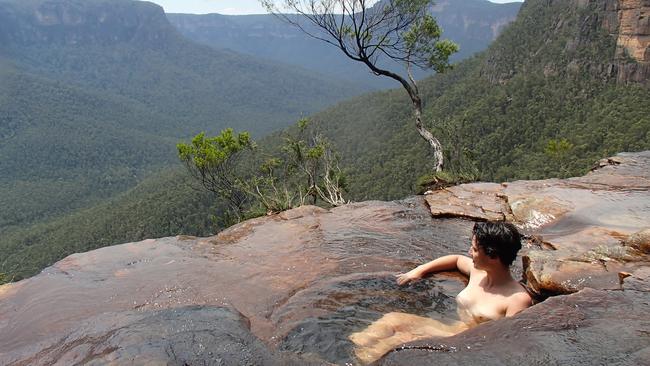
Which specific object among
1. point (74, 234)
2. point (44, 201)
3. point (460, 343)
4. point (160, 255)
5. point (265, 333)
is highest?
point (460, 343)

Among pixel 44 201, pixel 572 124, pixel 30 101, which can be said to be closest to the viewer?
pixel 572 124

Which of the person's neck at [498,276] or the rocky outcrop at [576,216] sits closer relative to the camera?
the person's neck at [498,276]

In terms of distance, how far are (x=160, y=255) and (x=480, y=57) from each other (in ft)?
249

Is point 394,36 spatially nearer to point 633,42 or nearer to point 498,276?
point 498,276

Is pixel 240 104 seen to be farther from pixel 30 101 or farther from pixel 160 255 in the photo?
pixel 160 255

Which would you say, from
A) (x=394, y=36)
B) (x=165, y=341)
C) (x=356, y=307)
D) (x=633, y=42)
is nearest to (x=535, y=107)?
(x=633, y=42)

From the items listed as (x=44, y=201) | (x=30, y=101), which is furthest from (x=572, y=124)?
(x=30, y=101)

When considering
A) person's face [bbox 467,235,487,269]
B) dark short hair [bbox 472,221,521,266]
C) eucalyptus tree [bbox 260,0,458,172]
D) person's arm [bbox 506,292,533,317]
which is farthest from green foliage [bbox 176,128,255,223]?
person's arm [bbox 506,292,533,317]

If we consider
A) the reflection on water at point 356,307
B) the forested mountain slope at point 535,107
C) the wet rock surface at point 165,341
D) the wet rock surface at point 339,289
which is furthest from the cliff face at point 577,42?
the wet rock surface at point 165,341

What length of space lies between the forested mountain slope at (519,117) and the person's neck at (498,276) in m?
25.8

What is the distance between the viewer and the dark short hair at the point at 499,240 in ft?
13.7

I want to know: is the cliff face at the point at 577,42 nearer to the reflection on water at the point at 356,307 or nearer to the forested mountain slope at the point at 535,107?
the forested mountain slope at the point at 535,107

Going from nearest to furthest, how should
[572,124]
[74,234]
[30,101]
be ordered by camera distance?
1. [572,124]
2. [74,234]
3. [30,101]

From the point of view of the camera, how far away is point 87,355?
142 inches
